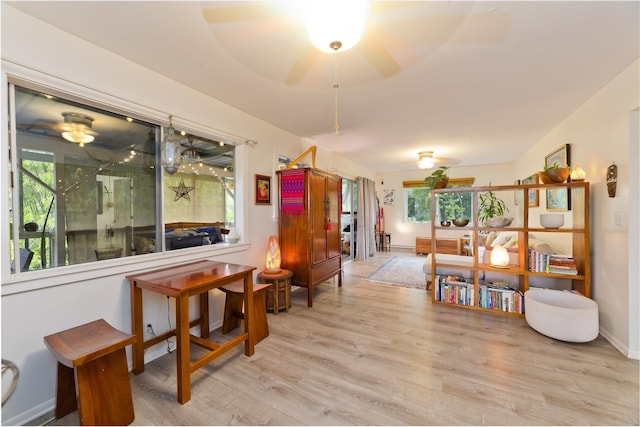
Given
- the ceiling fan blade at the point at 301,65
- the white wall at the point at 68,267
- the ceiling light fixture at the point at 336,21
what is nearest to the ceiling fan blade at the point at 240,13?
the ceiling fan blade at the point at 301,65

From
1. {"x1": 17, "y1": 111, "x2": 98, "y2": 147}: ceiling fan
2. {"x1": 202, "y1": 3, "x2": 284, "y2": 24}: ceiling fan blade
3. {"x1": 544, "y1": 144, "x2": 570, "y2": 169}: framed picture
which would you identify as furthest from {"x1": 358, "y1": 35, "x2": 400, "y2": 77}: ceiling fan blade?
{"x1": 544, "y1": 144, "x2": 570, "y2": 169}: framed picture

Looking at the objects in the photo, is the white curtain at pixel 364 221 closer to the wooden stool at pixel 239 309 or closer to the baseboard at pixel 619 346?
the wooden stool at pixel 239 309

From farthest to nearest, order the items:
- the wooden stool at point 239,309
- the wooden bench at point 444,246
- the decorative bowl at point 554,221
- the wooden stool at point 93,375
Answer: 1. the wooden bench at point 444,246
2. the decorative bowl at point 554,221
3. the wooden stool at point 239,309
4. the wooden stool at point 93,375

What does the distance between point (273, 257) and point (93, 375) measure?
A: 1.88 m

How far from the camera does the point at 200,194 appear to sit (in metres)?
2.79

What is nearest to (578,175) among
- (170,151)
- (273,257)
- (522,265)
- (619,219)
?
(619,219)

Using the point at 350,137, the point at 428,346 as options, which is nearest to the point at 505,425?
the point at 428,346

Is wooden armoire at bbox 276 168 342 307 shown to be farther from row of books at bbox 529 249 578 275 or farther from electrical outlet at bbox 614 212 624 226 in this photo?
electrical outlet at bbox 614 212 624 226

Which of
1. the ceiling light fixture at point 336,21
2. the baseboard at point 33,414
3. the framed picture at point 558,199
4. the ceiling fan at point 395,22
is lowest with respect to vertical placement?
the baseboard at point 33,414

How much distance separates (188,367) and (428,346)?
1.92 m

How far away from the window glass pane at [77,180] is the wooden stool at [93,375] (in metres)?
0.58

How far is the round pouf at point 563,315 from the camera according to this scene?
2.15 m

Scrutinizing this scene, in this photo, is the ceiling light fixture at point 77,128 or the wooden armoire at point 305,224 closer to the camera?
the ceiling light fixture at point 77,128

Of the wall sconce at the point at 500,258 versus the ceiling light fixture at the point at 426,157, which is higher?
the ceiling light fixture at the point at 426,157
